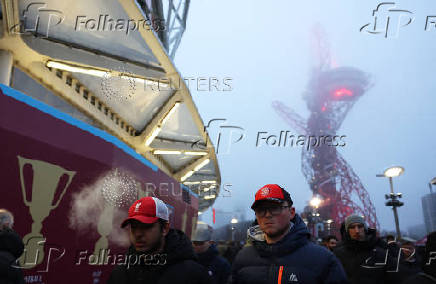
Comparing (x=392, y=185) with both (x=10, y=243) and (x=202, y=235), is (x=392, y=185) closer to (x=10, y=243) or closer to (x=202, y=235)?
(x=202, y=235)

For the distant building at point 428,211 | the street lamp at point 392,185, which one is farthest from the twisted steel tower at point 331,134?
the street lamp at point 392,185

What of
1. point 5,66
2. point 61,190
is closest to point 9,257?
point 61,190

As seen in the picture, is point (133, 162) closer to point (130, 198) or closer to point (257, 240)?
point (130, 198)

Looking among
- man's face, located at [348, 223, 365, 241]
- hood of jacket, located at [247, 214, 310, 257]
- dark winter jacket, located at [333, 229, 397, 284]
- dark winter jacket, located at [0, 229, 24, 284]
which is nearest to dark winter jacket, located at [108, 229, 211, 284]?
hood of jacket, located at [247, 214, 310, 257]

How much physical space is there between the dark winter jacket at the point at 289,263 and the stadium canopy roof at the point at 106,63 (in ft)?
15.8

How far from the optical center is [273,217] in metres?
2.56

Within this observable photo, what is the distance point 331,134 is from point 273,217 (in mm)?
65375

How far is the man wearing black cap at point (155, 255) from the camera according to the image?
2.46 meters

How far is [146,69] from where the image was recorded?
7980 mm

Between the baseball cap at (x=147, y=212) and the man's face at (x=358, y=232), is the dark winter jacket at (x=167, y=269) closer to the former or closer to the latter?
the baseball cap at (x=147, y=212)

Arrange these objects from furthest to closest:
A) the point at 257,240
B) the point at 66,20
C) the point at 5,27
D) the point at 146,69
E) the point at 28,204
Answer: the point at 146,69 → the point at 66,20 → the point at 5,27 → the point at 28,204 → the point at 257,240

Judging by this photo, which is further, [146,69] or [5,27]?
[146,69]

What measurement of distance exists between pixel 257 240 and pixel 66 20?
5.98m

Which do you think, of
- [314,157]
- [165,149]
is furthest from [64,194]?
[314,157]
